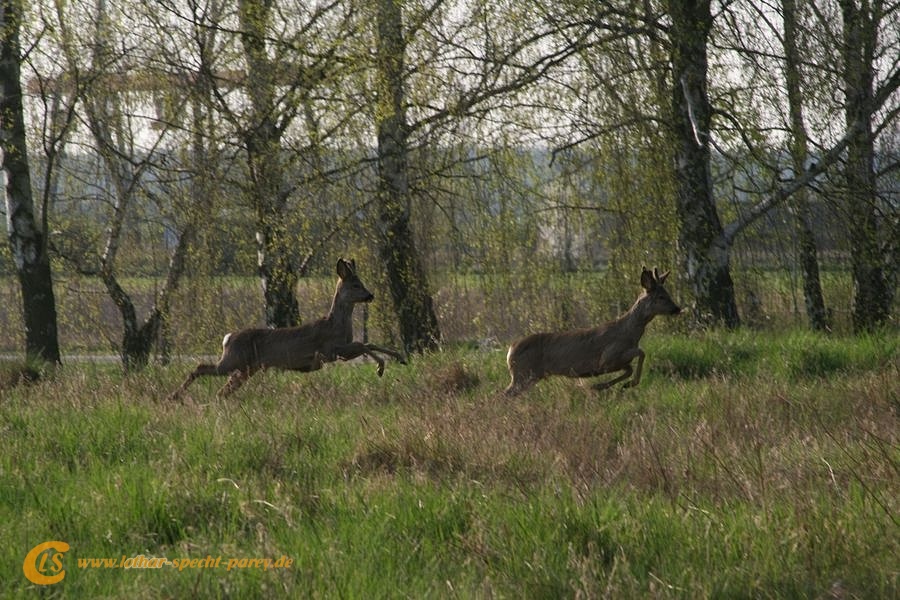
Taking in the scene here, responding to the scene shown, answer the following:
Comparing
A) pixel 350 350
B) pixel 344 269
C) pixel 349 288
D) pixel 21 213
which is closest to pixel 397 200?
pixel 344 269

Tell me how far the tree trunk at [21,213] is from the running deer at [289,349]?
4.89 metres

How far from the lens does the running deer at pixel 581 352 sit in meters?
10.8

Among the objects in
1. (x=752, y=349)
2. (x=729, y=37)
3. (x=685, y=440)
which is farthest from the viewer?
(x=729, y=37)

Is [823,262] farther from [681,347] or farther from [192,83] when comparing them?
[192,83]

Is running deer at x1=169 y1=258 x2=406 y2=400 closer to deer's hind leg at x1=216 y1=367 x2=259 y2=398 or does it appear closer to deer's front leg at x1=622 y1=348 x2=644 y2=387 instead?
deer's hind leg at x1=216 y1=367 x2=259 y2=398

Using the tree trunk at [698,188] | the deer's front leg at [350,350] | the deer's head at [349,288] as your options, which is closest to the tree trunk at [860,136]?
the tree trunk at [698,188]

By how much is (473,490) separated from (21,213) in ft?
39.5

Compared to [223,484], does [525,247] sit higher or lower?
higher

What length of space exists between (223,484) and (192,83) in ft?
36.2

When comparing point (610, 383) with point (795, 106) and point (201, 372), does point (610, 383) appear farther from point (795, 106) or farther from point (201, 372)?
point (795, 106)

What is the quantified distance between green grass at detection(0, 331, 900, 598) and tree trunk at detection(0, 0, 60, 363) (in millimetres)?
6188

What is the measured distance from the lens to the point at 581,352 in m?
11.0

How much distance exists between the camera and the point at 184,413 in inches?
365

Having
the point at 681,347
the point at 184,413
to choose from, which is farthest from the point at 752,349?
the point at 184,413
